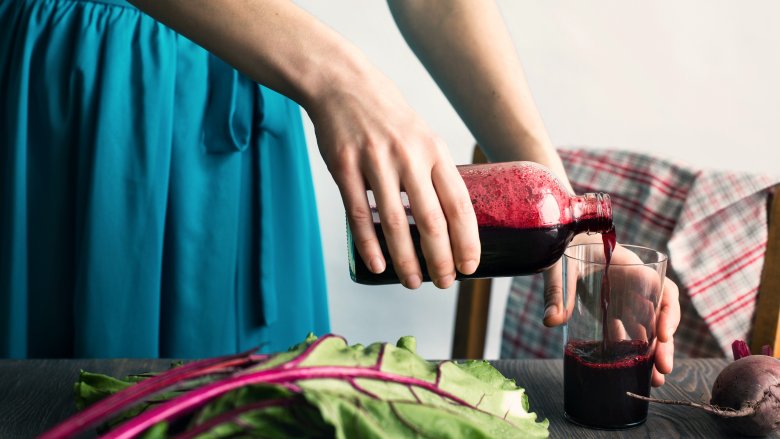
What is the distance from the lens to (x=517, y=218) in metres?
0.79

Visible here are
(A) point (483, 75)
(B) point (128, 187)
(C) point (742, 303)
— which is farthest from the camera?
(C) point (742, 303)

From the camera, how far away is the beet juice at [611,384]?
2.70ft

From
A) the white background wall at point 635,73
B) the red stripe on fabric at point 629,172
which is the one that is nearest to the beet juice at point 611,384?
the red stripe on fabric at point 629,172

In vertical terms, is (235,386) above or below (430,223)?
below

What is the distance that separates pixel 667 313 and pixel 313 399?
0.44m

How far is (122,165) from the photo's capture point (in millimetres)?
1244

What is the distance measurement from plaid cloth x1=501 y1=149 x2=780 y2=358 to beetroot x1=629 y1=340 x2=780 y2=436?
22.4 inches

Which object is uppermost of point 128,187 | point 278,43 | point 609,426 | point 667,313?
point 278,43

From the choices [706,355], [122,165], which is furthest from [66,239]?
[706,355]

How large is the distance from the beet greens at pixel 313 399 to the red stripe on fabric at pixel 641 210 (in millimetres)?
867

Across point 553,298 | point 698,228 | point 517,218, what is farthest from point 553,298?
point 698,228

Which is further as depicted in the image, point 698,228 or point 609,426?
point 698,228

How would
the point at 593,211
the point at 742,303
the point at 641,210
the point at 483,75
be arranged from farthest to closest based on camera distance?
the point at 641,210
the point at 742,303
the point at 483,75
the point at 593,211

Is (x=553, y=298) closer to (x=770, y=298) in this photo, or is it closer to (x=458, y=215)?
(x=458, y=215)
